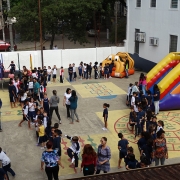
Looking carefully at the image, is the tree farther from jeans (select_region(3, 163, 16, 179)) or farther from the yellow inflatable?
jeans (select_region(3, 163, 16, 179))

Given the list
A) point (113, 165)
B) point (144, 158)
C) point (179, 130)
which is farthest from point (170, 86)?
point (144, 158)

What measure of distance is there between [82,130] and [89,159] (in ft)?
15.6

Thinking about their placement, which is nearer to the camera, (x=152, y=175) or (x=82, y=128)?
(x=152, y=175)

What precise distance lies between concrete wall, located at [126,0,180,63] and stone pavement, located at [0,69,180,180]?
506 cm

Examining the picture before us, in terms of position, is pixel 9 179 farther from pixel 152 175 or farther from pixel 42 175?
pixel 152 175

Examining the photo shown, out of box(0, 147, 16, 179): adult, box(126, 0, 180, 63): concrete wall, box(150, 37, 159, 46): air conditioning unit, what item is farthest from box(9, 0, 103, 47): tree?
box(0, 147, 16, 179): adult

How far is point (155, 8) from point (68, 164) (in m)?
15.5

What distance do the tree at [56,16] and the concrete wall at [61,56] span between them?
12.1 ft

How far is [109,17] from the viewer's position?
40.0m

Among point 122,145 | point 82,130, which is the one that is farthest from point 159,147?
point 82,130

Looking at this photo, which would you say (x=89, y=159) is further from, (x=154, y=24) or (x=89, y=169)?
(x=154, y=24)

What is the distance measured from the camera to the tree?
88.2 ft

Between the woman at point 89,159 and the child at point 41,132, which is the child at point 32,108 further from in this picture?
the woman at point 89,159

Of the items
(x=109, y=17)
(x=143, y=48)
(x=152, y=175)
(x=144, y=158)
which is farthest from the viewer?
(x=109, y=17)
